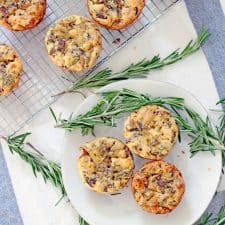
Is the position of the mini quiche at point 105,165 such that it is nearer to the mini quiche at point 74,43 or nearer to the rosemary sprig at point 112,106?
the rosemary sprig at point 112,106

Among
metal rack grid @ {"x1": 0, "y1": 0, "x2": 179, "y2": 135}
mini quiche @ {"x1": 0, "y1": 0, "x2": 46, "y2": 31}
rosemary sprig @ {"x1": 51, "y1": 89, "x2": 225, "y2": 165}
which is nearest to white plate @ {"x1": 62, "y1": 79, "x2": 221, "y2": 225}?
rosemary sprig @ {"x1": 51, "y1": 89, "x2": 225, "y2": 165}

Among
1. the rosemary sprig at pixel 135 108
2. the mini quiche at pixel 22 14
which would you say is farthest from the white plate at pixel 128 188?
the mini quiche at pixel 22 14

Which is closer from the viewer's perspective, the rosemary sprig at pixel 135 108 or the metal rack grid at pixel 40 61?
the rosemary sprig at pixel 135 108

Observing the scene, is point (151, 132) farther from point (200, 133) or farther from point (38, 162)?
point (38, 162)

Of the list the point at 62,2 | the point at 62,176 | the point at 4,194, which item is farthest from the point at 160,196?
the point at 62,2

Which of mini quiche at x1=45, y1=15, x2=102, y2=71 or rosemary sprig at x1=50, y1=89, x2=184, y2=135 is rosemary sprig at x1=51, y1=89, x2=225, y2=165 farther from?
mini quiche at x1=45, y1=15, x2=102, y2=71

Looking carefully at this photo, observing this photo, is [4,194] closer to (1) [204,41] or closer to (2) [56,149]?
(2) [56,149]

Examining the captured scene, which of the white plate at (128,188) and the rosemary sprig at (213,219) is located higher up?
the white plate at (128,188)

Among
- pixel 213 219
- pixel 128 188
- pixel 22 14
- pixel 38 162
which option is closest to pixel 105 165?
pixel 128 188

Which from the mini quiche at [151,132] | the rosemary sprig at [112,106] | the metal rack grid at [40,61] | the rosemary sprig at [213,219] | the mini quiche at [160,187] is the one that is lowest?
the rosemary sprig at [213,219]
